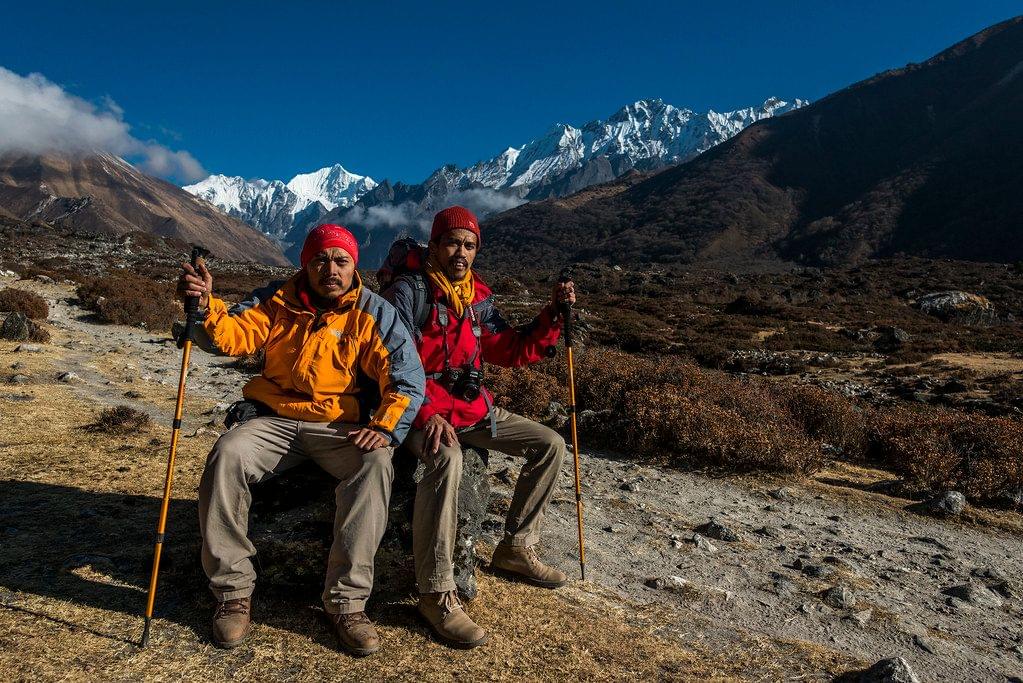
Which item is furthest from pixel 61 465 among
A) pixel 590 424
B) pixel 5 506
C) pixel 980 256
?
pixel 980 256

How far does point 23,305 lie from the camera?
15945mm

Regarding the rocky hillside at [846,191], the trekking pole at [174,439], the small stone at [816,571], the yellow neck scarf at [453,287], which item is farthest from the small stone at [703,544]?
the rocky hillside at [846,191]

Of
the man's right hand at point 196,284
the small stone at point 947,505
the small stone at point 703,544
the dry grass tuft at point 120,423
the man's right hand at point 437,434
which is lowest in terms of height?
the small stone at point 703,544

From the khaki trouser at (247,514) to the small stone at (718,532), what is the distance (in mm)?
3479

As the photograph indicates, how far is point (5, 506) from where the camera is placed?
4980 mm

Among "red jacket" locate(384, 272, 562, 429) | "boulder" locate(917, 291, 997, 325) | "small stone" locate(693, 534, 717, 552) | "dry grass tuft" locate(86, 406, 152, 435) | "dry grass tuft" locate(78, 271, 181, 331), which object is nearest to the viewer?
"red jacket" locate(384, 272, 562, 429)

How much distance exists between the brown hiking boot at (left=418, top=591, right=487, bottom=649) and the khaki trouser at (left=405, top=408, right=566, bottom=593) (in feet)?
0.23

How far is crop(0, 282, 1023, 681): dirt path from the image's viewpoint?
4.04 meters

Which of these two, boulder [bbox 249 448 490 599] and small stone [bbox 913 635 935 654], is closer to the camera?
boulder [bbox 249 448 490 599]

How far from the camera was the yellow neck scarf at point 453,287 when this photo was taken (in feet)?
14.6

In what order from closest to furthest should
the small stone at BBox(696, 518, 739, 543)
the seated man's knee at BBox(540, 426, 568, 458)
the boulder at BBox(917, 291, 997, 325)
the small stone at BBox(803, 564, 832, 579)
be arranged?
1. the seated man's knee at BBox(540, 426, 568, 458)
2. the small stone at BBox(803, 564, 832, 579)
3. the small stone at BBox(696, 518, 739, 543)
4. the boulder at BBox(917, 291, 997, 325)

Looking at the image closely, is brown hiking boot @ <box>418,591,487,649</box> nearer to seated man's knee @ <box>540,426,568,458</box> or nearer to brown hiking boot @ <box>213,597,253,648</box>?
brown hiking boot @ <box>213,597,253,648</box>

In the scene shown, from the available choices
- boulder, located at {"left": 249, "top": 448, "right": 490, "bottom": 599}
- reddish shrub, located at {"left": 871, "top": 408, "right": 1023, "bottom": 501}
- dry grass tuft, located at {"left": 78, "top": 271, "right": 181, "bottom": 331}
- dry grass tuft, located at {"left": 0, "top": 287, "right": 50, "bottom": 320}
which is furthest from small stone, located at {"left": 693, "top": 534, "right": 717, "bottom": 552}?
dry grass tuft, located at {"left": 0, "top": 287, "right": 50, "bottom": 320}

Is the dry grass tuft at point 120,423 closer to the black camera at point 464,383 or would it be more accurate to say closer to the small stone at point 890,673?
the black camera at point 464,383
